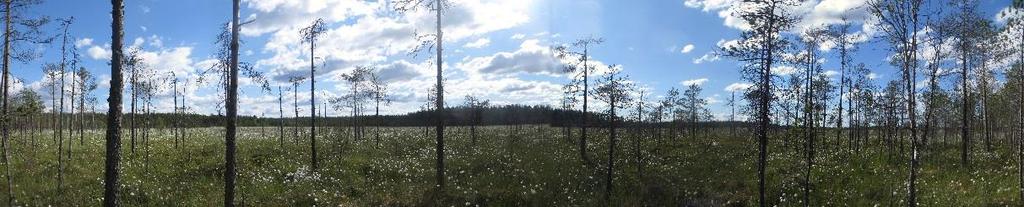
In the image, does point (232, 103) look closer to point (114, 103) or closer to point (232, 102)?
point (232, 102)

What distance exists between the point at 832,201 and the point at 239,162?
2447 centimetres

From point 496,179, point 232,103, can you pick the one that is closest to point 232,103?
point 232,103

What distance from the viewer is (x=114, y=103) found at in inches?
439

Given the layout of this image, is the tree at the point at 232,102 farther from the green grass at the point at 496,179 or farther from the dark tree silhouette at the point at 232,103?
the green grass at the point at 496,179

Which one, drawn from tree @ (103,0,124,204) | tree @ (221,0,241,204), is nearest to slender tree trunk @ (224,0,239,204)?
tree @ (221,0,241,204)

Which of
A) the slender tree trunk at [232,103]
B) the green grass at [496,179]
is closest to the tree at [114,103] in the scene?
the slender tree trunk at [232,103]

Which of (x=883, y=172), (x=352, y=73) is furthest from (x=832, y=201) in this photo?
(x=352, y=73)

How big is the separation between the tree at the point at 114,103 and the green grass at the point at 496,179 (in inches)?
289

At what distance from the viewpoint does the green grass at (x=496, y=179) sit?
68.1 ft

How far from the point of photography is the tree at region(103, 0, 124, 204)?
1114cm

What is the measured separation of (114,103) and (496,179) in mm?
16399

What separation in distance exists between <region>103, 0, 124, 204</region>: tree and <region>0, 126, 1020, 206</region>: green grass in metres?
7.34

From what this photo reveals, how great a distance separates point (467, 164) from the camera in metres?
30.3

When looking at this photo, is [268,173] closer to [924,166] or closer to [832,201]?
[832,201]
